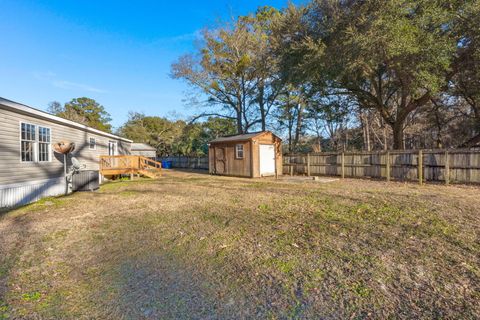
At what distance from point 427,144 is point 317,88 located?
1905cm

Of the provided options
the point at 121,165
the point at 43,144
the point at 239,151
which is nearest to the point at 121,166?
the point at 121,165

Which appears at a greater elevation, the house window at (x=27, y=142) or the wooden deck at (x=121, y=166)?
the house window at (x=27, y=142)

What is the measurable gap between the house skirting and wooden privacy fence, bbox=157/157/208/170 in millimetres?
14924

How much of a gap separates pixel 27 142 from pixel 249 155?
30.9ft

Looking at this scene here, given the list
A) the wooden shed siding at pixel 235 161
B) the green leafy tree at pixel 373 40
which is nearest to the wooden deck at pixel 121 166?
the wooden shed siding at pixel 235 161

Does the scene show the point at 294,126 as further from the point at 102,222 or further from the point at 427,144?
the point at 102,222

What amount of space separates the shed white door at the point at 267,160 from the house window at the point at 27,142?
1008 cm

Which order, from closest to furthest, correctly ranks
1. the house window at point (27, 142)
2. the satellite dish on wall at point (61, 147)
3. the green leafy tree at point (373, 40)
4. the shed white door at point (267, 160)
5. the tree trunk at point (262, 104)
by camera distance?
the house window at point (27, 142) → the green leafy tree at point (373, 40) → the satellite dish on wall at point (61, 147) → the shed white door at point (267, 160) → the tree trunk at point (262, 104)

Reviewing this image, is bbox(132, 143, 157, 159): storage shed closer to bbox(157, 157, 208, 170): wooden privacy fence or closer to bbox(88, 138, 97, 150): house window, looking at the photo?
bbox(157, 157, 208, 170): wooden privacy fence

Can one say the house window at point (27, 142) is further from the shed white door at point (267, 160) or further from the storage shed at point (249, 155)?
the shed white door at point (267, 160)

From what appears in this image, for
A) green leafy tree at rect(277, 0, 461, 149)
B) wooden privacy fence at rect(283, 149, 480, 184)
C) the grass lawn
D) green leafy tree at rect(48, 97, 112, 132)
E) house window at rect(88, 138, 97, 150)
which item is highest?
green leafy tree at rect(48, 97, 112, 132)

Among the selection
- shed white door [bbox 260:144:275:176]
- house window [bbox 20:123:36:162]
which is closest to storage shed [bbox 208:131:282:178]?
shed white door [bbox 260:144:275:176]

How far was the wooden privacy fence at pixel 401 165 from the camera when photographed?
8961 millimetres

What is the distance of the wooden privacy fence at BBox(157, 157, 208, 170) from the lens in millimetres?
23725
